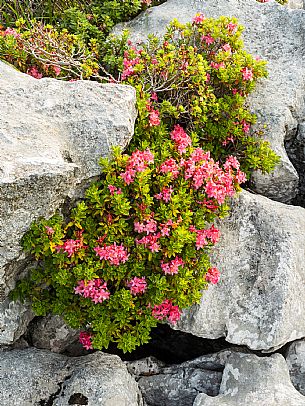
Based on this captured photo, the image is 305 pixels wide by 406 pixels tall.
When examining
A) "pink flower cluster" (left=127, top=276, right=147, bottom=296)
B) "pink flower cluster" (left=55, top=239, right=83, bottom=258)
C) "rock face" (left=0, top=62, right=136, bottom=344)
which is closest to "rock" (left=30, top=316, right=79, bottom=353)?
"rock face" (left=0, top=62, right=136, bottom=344)

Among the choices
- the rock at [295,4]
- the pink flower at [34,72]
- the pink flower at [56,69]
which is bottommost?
the pink flower at [34,72]

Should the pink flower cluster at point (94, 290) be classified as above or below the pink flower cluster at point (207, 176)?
below

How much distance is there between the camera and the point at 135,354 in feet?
19.1

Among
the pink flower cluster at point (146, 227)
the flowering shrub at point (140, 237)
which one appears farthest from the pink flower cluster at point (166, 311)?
the pink flower cluster at point (146, 227)

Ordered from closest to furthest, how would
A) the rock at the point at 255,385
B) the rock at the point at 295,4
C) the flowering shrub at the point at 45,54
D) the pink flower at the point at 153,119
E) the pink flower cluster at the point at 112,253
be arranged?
the pink flower cluster at the point at 112,253, the rock at the point at 255,385, the pink flower at the point at 153,119, the flowering shrub at the point at 45,54, the rock at the point at 295,4

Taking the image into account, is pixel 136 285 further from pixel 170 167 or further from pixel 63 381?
pixel 63 381

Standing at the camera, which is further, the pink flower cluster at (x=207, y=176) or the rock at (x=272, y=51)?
the rock at (x=272, y=51)

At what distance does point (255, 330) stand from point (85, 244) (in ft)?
5.89

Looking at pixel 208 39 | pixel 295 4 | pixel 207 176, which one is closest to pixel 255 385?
pixel 207 176

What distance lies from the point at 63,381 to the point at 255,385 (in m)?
1.74

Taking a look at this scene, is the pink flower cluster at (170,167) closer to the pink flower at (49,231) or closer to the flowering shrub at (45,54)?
the pink flower at (49,231)

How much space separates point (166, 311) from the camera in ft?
15.2

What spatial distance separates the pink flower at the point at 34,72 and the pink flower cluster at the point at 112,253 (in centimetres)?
254

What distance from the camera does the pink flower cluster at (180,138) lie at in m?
4.78
